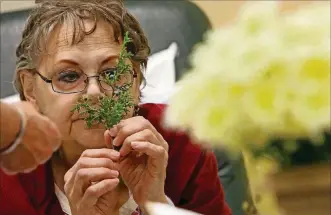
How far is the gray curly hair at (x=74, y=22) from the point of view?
137cm

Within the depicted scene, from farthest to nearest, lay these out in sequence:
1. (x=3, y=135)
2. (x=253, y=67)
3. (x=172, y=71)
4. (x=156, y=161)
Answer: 1. (x=172, y=71)
2. (x=156, y=161)
3. (x=3, y=135)
4. (x=253, y=67)

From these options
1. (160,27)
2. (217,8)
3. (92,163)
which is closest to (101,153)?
(92,163)

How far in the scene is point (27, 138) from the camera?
0.79 m

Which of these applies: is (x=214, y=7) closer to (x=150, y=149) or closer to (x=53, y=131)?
(x=150, y=149)

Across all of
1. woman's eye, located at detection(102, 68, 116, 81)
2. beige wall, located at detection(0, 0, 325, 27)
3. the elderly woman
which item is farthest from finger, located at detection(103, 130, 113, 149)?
beige wall, located at detection(0, 0, 325, 27)

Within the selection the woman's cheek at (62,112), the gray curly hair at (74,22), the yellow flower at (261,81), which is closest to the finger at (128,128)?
the woman's cheek at (62,112)

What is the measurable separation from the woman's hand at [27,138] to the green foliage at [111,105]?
388mm

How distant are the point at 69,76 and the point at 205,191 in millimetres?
432

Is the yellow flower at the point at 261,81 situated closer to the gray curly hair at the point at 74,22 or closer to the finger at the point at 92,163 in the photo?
the finger at the point at 92,163

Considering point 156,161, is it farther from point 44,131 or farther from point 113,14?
point 44,131

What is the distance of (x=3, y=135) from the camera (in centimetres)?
77

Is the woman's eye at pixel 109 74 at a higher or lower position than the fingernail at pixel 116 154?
higher

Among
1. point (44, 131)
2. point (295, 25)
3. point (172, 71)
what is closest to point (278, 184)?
point (295, 25)

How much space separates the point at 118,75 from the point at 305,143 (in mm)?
639
